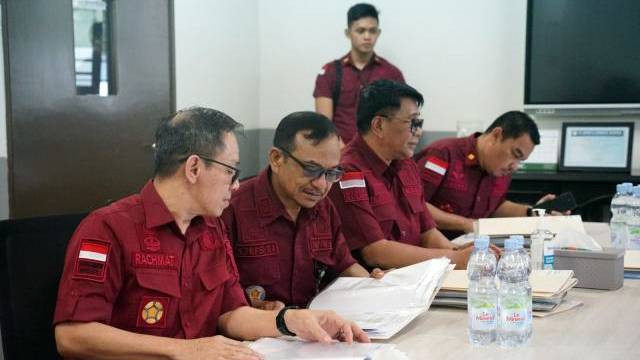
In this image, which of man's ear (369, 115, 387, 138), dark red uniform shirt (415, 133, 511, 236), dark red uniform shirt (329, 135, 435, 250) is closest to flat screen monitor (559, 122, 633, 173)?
dark red uniform shirt (415, 133, 511, 236)

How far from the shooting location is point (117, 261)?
1706mm

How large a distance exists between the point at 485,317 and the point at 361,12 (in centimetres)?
379

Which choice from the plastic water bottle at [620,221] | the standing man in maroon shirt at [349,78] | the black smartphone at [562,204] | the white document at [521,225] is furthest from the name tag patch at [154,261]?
the standing man in maroon shirt at [349,78]

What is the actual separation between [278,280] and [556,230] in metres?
1.03

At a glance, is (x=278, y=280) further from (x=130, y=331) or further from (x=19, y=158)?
(x=19, y=158)

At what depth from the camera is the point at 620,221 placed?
9.55 feet

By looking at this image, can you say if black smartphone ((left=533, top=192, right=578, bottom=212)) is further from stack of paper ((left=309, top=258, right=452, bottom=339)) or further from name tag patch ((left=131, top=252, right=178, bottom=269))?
name tag patch ((left=131, top=252, right=178, bottom=269))

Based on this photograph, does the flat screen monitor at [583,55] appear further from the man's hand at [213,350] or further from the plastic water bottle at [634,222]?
the man's hand at [213,350]

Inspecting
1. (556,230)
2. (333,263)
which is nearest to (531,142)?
(556,230)

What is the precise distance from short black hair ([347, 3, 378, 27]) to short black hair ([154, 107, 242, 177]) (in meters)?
3.57

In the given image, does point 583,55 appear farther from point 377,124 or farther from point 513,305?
point 513,305

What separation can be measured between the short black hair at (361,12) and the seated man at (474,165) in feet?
5.87

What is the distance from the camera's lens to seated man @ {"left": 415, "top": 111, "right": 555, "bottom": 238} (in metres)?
3.58

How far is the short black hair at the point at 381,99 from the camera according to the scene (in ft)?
9.41
